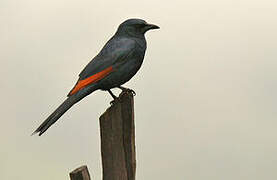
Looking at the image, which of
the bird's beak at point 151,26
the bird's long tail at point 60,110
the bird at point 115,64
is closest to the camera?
the bird's long tail at point 60,110

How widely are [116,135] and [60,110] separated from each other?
1.66 ft

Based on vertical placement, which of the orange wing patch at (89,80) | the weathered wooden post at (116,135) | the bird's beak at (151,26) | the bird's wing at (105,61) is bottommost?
the weathered wooden post at (116,135)

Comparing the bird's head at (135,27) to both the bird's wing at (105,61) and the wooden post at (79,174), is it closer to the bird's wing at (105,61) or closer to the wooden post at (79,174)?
the bird's wing at (105,61)

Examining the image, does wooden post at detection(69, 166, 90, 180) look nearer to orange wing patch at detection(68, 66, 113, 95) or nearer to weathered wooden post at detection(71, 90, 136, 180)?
weathered wooden post at detection(71, 90, 136, 180)

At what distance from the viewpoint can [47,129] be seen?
3131mm

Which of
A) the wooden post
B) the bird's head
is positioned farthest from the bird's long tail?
the bird's head

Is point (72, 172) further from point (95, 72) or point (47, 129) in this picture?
point (95, 72)

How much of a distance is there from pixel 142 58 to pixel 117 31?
0.34m

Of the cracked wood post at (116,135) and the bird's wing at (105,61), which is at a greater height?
the bird's wing at (105,61)

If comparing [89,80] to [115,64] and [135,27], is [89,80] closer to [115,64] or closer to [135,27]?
[115,64]

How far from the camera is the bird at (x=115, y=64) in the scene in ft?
10.9

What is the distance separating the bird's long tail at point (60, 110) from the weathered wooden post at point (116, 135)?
0.26 m

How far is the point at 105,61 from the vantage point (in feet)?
11.2

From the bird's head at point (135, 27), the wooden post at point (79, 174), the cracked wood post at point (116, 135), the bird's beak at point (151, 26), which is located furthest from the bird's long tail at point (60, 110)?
the bird's beak at point (151, 26)
